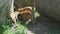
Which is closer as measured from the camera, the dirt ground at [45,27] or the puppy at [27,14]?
the dirt ground at [45,27]

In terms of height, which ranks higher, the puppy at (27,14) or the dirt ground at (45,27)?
the puppy at (27,14)

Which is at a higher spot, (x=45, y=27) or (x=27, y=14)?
(x=27, y=14)

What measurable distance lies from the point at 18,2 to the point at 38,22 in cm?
144

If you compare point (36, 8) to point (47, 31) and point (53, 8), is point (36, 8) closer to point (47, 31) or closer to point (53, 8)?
point (53, 8)

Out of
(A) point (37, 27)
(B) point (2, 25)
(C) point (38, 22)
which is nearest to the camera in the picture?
(B) point (2, 25)

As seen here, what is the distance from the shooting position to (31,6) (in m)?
7.04

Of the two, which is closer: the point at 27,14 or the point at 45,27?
the point at 45,27

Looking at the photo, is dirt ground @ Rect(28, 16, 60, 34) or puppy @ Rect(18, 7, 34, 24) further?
puppy @ Rect(18, 7, 34, 24)

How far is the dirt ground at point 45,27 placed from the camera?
599 centimetres

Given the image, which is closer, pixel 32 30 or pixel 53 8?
pixel 32 30

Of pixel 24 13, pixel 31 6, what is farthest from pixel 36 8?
pixel 24 13

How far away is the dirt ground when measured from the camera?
5.99m

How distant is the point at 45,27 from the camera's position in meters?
6.41

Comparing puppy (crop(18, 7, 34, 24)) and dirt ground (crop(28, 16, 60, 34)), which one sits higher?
puppy (crop(18, 7, 34, 24))
